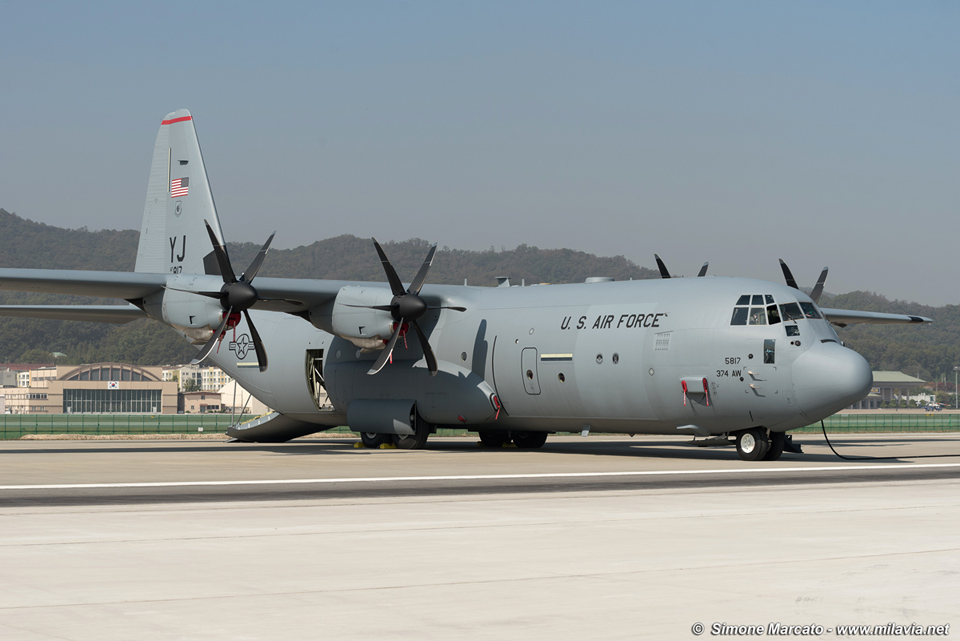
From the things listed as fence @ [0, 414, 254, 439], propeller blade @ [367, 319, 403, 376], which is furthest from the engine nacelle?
fence @ [0, 414, 254, 439]

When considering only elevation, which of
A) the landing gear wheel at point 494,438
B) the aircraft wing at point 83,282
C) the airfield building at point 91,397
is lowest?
the airfield building at point 91,397

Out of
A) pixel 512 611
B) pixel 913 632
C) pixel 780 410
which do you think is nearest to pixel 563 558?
pixel 512 611

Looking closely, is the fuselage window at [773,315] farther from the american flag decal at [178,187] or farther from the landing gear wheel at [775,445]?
the american flag decal at [178,187]

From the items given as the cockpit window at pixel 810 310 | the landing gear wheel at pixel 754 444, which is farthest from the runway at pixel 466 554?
the cockpit window at pixel 810 310

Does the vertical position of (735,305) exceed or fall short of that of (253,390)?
it exceeds it

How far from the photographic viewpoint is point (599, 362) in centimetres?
2588

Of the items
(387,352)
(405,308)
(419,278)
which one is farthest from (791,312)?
(387,352)

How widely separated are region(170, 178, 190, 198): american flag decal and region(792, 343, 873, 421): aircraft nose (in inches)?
771

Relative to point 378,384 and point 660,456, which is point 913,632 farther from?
point 378,384

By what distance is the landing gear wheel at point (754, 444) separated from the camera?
24250 mm

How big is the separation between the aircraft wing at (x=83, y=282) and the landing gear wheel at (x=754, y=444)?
14.7m

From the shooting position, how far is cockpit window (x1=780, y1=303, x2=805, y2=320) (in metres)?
23.5

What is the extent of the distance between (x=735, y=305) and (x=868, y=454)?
7.22m

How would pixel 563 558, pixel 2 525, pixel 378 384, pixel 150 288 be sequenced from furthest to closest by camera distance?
pixel 378 384, pixel 150 288, pixel 2 525, pixel 563 558
